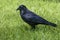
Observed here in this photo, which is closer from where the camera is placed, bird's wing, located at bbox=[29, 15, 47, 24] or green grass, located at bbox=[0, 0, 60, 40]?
green grass, located at bbox=[0, 0, 60, 40]

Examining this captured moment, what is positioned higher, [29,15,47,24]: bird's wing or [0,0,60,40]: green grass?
[29,15,47,24]: bird's wing

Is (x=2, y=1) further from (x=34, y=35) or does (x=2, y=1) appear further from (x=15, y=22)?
(x=34, y=35)

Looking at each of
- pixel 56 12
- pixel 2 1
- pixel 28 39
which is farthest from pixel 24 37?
pixel 2 1

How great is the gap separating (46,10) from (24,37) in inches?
98.1

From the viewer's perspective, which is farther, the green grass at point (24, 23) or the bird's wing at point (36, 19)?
the bird's wing at point (36, 19)

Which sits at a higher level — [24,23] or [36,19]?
[36,19]

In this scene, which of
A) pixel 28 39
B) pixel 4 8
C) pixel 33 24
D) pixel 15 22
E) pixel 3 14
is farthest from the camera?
pixel 4 8

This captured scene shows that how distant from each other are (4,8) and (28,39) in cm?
276

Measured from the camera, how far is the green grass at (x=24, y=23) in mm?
7133

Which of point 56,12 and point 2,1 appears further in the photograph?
point 2,1

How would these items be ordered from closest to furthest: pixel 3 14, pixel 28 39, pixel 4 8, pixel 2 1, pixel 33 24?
pixel 28 39
pixel 33 24
pixel 3 14
pixel 4 8
pixel 2 1

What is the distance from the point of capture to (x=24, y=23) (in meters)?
8.04

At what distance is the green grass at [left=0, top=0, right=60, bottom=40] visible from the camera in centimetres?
713

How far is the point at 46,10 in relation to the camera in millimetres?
Result: 9391
